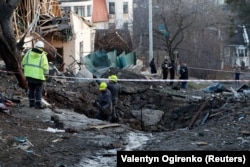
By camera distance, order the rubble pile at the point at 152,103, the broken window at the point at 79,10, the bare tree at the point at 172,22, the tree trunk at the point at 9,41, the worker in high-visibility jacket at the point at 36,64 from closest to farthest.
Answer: the worker in high-visibility jacket at the point at 36,64, the tree trunk at the point at 9,41, the rubble pile at the point at 152,103, the bare tree at the point at 172,22, the broken window at the point at 79,10

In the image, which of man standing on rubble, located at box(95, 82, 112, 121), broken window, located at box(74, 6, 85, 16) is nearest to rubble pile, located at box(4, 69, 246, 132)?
man standing on rubble, located at box(95, 82, 112, 121)

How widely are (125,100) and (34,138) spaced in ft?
37.2

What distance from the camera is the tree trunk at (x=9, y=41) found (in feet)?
48.5

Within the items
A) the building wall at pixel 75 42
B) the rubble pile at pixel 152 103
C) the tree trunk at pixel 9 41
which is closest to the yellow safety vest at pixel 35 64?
the rubble pile at pixel 152 103

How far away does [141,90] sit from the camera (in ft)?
72.3

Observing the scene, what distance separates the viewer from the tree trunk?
14780mm

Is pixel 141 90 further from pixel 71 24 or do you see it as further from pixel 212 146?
pixel 212 146


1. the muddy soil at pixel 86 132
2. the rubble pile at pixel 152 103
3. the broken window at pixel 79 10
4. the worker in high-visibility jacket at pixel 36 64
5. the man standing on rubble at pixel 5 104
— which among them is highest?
the broken window at pixel 79 10

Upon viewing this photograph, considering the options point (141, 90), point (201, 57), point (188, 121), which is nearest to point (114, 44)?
point (201, 57)

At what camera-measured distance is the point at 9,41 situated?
594 inches

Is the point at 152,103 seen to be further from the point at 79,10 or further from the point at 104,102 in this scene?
the point at 79,10

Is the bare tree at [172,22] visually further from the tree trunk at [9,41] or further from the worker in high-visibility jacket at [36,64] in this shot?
the worker in high-visibility jacket at [36,64]

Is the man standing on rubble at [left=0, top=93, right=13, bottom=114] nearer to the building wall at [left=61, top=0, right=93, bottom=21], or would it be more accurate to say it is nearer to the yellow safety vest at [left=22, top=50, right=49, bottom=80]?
the yellow safety vest at [left=22, top=50, right=49, bottom=80]

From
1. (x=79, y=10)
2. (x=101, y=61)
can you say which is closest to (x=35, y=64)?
(x=101, y=61)
